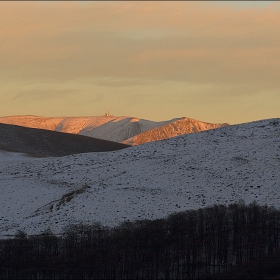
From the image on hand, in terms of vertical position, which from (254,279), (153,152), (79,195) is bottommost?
(254,279)

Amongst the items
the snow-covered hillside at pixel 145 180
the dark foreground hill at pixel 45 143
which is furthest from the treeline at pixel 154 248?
the dark foreground hill at pixel 45 143

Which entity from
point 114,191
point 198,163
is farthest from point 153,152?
point 114,191

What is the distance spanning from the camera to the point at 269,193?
7144 cm

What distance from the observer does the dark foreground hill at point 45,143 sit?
384ft

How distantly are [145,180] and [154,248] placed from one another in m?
20.6

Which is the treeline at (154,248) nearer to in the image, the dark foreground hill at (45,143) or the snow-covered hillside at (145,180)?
the snow-covered hillside at (145,180)

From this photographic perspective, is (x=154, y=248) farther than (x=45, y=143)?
No

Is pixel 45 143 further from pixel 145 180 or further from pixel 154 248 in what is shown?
pixel 154 248

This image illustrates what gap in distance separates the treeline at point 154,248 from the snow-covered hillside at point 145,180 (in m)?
5.06

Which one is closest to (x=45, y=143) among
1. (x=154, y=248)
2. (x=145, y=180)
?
(x=145, y=180)

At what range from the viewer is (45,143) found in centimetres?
12588

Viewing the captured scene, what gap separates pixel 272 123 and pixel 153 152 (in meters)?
14.8

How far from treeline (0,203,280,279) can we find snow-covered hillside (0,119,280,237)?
5064 mm

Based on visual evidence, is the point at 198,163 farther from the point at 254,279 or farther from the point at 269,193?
the point at 254,279
